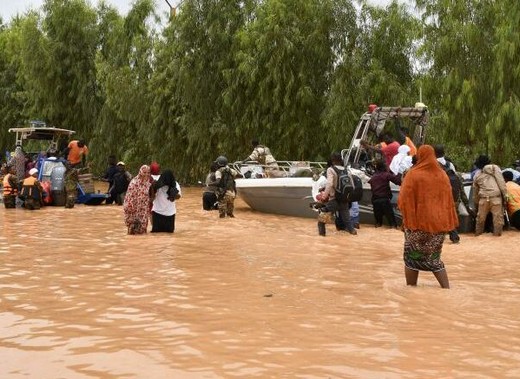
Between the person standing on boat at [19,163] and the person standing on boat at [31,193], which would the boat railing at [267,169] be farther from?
the person standing on boat at [19,163]

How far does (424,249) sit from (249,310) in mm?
2081

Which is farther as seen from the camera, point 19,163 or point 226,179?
point 19,163

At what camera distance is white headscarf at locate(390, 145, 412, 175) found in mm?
13148

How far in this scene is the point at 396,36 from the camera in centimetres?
2238

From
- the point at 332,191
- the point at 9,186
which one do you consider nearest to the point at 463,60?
the point at 332,191

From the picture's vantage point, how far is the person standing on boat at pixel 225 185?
1508 centimetres


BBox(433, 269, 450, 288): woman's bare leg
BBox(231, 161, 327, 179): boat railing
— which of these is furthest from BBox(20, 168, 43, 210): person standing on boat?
BBox(433, 269, 450, 288): woman's bare leg

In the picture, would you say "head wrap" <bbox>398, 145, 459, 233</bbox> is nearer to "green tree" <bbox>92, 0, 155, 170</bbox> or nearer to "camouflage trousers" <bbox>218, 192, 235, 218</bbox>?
"camouflage trousers" <bbox>218, 192, 235, 218</bbox>

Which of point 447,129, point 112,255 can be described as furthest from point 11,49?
point 112,255

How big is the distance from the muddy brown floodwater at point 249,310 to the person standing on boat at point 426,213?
1.10 ft

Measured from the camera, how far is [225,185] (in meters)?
15.1

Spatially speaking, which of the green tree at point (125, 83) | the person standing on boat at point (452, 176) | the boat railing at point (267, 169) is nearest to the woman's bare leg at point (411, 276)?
the person standing on boat at point (452, 176)

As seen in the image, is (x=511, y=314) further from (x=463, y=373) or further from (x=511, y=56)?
(x=511, y=56)

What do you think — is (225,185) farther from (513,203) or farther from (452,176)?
(513,203)
